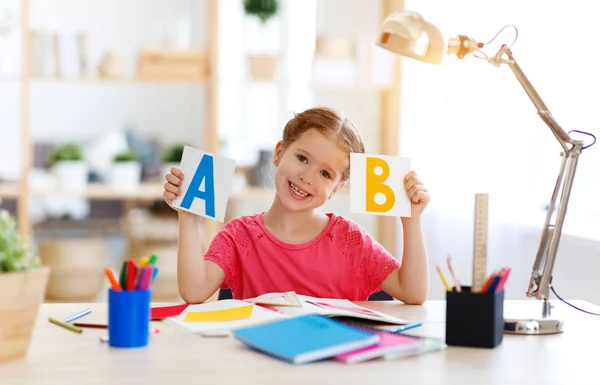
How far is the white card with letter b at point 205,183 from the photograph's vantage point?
5.16ft

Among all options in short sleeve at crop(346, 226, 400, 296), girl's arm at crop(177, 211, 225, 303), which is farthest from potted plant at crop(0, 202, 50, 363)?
short sleeve at crop(346, 226, 400, 296)

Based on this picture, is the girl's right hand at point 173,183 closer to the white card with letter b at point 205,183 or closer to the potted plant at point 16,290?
the white card with letter b at point 205,183

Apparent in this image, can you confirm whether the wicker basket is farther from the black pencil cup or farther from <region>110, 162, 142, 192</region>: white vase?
<region>110, 162, 142, 192</region>: white vase

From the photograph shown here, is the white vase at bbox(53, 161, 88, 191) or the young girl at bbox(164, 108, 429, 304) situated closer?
the young girl at bbox(164, 108, 429, 304)

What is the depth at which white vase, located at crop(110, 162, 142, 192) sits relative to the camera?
3.91 meters

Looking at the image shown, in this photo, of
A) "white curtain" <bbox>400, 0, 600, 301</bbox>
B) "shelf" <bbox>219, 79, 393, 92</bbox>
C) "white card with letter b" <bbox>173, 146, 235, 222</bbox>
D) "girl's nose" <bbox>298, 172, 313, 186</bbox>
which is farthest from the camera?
"shelf" <bbox>219, 79, 393, 92</bbox>

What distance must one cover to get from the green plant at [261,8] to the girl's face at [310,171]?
2.12 m

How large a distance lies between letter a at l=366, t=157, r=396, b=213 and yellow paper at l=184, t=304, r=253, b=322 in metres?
0.31

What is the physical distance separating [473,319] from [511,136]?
1397mm

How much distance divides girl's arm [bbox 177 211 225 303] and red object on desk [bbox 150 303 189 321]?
0.15 meters

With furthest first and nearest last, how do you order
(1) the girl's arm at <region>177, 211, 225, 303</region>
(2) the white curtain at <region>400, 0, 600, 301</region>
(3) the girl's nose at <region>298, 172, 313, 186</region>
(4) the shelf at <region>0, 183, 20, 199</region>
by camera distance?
(4) the shelf at <region>0, 183, 20, 199</region> < (2) the white curtain at <region>400, 0, 600, 301</region> < (3) the girl's nose at <region>298, 172, 313, 186</region> < (1) the girl's arm at <region>177, 211, 225, 303</region>

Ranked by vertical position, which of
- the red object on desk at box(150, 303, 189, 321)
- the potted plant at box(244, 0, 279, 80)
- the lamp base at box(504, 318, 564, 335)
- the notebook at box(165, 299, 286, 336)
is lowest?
the lamp base at box(504, 318, 564, 335)

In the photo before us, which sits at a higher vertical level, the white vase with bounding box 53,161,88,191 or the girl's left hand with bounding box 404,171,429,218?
the girl's left hand with bounding box 404,171,429,218

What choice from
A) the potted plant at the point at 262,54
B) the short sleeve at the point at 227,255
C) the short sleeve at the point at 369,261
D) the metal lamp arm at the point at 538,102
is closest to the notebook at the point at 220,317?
the short sleeve at the point at 227,255
